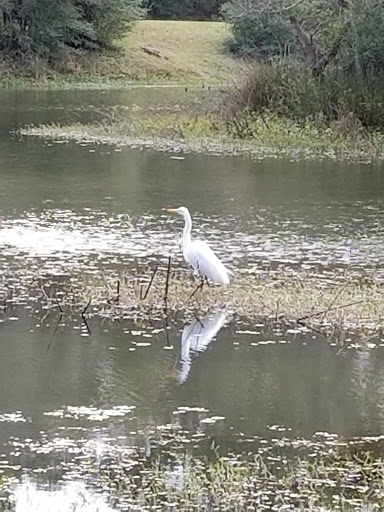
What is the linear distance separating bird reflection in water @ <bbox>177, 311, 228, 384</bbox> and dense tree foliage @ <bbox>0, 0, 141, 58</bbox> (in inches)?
1666

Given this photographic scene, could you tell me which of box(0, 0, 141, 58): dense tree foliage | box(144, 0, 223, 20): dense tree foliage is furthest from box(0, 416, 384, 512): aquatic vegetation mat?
box(144, 0, 223, 20): dense tree foliage

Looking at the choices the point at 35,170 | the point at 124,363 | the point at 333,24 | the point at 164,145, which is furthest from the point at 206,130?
the point at 124,363

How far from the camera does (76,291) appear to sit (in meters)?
10.9

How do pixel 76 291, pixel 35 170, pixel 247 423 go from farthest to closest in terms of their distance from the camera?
pixel 35 170, pixel 76 291, pixel 247 423

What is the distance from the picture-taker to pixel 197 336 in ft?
31.5

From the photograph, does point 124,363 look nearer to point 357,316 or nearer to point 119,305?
point 119,305

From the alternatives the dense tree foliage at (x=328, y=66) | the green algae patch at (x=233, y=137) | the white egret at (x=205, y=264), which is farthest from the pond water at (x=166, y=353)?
the dense tree foliage at (x=328, y=66)

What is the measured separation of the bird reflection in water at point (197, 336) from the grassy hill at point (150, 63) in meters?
39.3

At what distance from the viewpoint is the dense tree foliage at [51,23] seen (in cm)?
5209

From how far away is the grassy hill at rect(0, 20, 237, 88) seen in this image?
51.3 m

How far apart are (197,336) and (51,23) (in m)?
44.9

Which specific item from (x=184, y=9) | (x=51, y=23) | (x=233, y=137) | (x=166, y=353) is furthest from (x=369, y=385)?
(x=184, y=9)

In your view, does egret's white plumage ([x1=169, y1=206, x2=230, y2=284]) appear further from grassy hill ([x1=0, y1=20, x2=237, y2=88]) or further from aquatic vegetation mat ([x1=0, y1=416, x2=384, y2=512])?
grassy hill ([x1=0, y1=20, x2=237, y2=88])

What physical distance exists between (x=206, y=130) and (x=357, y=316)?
16.8m
